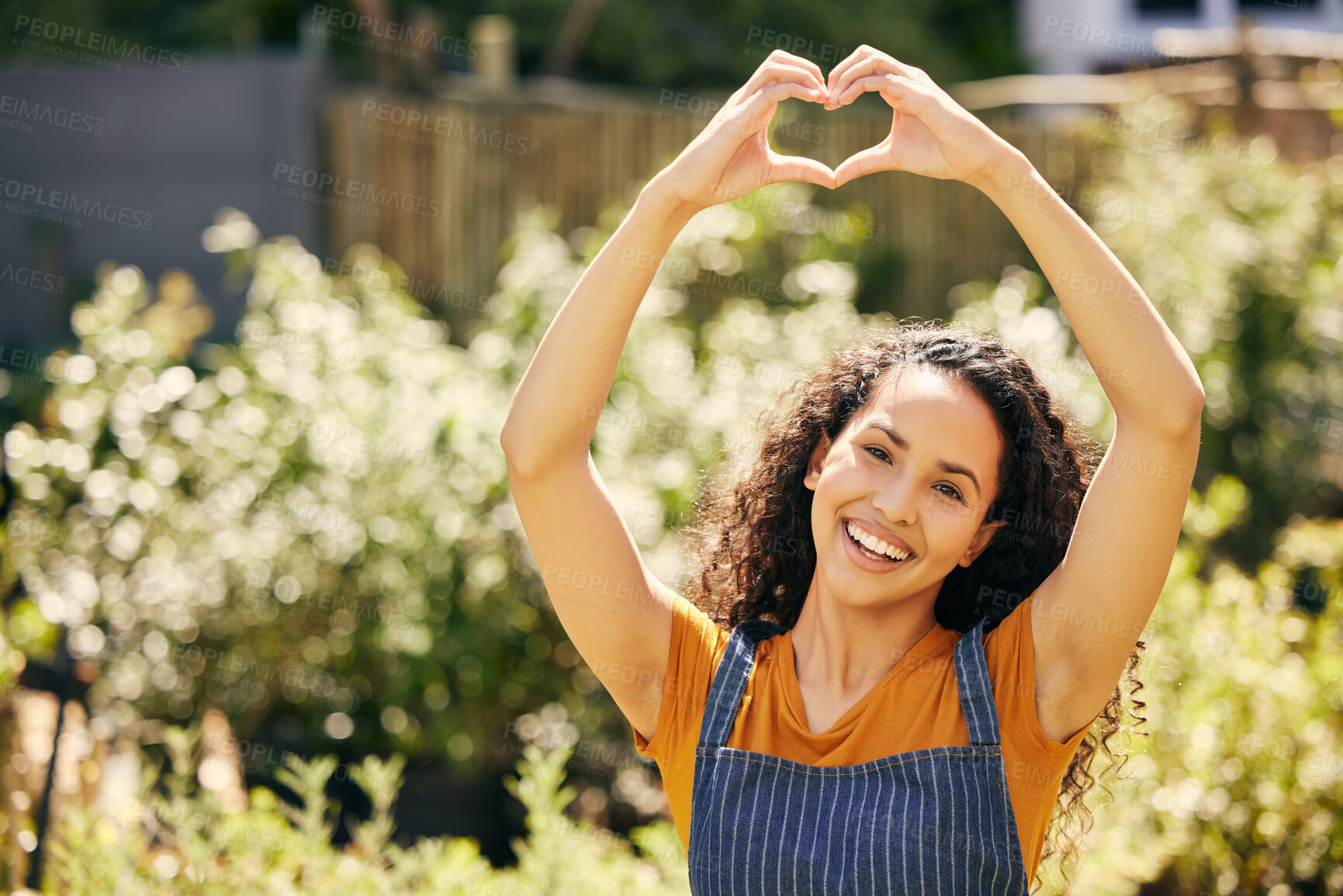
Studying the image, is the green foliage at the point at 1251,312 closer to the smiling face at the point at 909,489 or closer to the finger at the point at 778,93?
the smiling face at the point at 909,489

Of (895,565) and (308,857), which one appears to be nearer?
(895,565)

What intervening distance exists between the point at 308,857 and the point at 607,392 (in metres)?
1.39

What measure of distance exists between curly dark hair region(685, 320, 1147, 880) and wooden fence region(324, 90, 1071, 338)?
4904 millimetres

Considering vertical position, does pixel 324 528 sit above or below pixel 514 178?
below

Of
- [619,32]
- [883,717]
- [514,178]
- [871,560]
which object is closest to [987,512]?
[871,560]

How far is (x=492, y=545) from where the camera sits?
3.26m

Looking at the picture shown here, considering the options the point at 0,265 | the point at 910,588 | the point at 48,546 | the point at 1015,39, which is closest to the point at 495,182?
the point at 0,265

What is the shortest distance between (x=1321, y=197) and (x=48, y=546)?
5071 mm

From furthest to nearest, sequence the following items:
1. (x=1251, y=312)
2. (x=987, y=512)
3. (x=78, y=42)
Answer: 1. (x=78, y=42)
2. (x=1251, y=312)
3. (x=987, y=512)

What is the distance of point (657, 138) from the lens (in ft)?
21.6

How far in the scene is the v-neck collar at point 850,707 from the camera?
1444mm

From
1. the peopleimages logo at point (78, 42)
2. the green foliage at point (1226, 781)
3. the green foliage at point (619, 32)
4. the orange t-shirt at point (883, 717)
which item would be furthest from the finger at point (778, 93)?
the green foliage at point (619, 32)

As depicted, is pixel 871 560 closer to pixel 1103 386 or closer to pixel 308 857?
pixel 1103 386

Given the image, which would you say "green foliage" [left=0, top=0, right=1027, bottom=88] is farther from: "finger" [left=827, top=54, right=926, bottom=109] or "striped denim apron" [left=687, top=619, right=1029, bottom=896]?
"striped denim apron" [left=687, top=619, right=1029, bottom=896]
